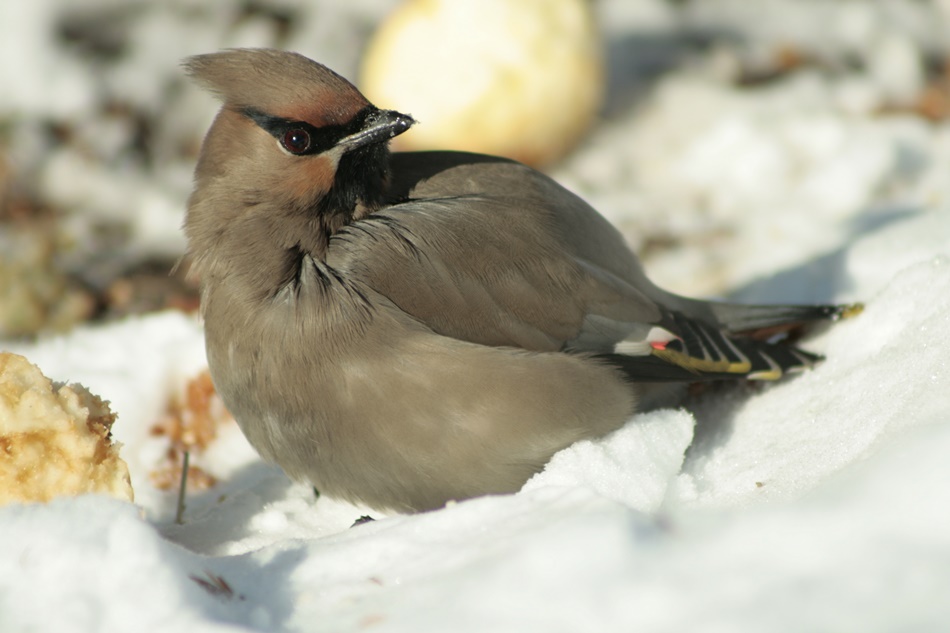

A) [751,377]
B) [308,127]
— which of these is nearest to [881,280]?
[751,377]

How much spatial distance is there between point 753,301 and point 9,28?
13.4ft

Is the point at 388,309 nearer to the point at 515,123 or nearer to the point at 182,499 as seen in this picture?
the point at 182,499

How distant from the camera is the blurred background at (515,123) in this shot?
17.0ft

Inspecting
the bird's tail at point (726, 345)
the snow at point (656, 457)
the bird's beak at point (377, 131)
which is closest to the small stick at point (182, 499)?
the snow at point (656, 457)

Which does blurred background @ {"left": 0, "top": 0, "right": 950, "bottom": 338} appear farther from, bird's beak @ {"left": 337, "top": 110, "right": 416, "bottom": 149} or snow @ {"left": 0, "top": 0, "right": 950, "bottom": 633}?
bird's beak @ {"left": 337, "top": 110, "right": 416, "bottom": 149}

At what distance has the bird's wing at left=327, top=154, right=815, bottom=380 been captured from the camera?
2846 millimetres

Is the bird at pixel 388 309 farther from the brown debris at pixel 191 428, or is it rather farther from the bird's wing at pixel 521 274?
the brown debris at pixel 191 428

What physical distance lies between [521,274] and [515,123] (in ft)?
9.14

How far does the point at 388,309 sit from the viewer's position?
2.76 meters

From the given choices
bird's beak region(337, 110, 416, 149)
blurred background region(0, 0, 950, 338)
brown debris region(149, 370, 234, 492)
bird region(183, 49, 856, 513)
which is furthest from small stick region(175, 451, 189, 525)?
blurred background region(0, 0, 950, 338)

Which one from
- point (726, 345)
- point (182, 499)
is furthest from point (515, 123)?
point (182, 499)

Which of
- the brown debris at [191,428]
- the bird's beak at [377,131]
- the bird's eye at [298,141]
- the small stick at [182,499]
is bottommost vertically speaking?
the small stick at [182,499]

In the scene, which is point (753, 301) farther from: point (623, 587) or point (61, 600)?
point (61, 600)

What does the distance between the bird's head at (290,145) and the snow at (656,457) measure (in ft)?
2.75
